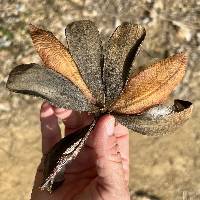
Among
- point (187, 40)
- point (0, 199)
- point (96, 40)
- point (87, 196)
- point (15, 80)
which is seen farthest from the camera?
point (187, 40)

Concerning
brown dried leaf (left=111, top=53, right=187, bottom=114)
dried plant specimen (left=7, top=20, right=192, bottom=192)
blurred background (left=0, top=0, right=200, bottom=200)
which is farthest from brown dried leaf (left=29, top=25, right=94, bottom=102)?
blurred background (left=0, top=0, right=200, bottom=200)

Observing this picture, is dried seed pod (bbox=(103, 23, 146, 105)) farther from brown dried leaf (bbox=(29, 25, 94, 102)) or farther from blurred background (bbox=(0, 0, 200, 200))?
blurred background (bbox=(0, 0, 200, 200))

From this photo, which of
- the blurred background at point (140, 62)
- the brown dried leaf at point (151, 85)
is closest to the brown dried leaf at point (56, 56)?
the brown dried leaf at point (151, 85)

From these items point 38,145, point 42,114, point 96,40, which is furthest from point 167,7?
point 96,40

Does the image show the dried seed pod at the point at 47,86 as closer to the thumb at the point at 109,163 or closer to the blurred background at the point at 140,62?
the thumb at the point at 109,163

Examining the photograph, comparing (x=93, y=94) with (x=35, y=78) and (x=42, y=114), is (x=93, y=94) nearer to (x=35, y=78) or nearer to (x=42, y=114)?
(x=35, y=78)

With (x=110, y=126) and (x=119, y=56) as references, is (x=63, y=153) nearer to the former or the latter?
(x=110, y=126)

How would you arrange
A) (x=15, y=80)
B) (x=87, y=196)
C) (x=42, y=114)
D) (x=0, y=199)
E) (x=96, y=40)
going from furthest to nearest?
(x=0, y=199), (x=42, y=114), (x=87, y=196), (x=96, y=40), (x=15, y=80)
